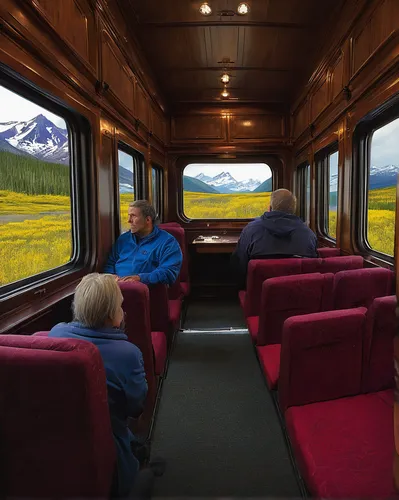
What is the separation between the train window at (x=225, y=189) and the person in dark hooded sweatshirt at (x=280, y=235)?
2504mm

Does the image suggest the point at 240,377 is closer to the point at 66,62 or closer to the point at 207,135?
the point at 66,62

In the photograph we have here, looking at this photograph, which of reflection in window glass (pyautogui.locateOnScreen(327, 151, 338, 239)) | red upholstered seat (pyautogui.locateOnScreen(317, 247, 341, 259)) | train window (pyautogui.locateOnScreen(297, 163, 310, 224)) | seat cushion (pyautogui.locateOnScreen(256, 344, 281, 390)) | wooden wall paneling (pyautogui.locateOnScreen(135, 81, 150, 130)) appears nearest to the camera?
seat cushion (pyautogui.locateOnScreen(256, 344, 281, 390))

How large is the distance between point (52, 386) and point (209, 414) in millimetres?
1529

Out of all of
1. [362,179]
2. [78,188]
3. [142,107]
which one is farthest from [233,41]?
[78,188]

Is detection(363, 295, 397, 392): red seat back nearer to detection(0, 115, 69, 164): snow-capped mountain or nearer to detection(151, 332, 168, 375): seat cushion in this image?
detection(151, 332, 168, 375): seat cushion

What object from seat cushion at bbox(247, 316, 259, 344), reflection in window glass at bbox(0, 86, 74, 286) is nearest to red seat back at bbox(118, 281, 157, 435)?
reflection in window glass at bbox(0, 86, 74, 286)

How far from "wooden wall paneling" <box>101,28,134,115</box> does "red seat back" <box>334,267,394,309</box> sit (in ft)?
6.44

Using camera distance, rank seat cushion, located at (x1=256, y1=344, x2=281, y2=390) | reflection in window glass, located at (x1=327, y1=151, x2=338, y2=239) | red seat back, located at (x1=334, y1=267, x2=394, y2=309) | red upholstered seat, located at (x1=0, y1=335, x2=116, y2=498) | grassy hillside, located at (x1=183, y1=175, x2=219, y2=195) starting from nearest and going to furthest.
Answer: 1. red upholstered seat, located at (x1=0, y1=335, x2=116, y2=498)
2. seat cushion, located at (x1=256, y1=344, x2=281, y2=390)
3. red seat back, located at (x1=334, y1=267, x2=394, y2=309)
4. reflection in window glass, located at (x1=327, y1=151, x2=338, y2=239)
5. grassy hillside, located at (x1=183, y1=175, x2=219, y2=195)

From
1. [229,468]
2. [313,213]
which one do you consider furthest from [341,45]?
[229,468]

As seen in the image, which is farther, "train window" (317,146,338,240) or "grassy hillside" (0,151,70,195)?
"train window" (317,146,338,240)

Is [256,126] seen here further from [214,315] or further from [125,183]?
[214,315]

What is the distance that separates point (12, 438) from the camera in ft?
3.30

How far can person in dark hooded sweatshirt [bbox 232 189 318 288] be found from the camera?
3.01 meters

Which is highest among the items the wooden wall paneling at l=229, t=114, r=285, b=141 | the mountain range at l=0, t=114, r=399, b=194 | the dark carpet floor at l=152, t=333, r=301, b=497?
the wooden wall paneling at l=229, t=114, r=285, b=141
